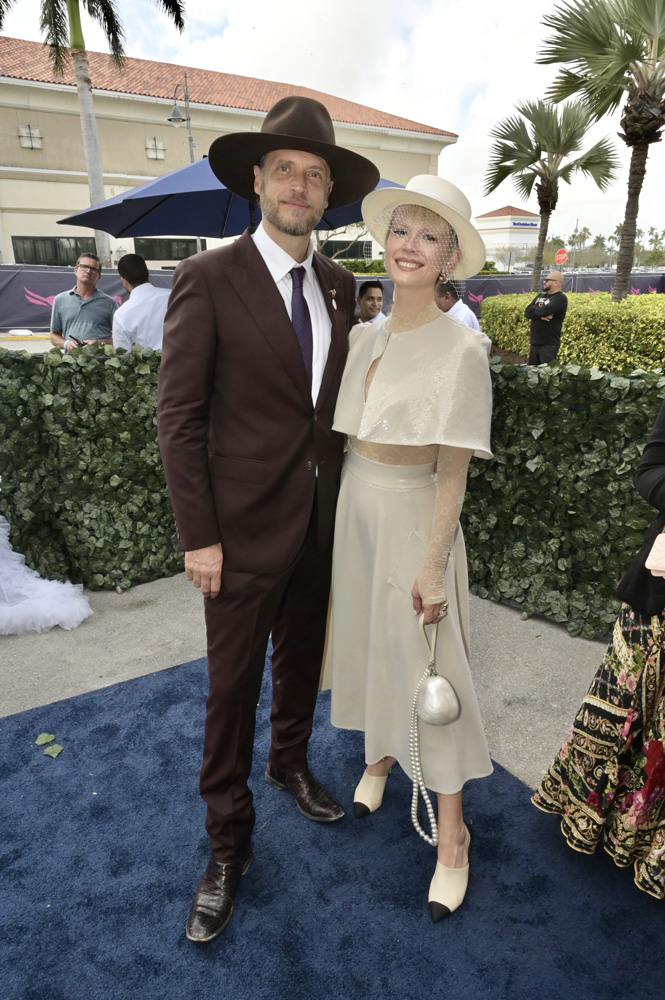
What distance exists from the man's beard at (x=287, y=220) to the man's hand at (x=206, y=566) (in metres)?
1.03

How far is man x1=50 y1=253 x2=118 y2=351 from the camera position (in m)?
6.30

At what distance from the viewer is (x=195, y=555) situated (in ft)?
6.74

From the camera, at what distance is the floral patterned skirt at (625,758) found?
2150mm

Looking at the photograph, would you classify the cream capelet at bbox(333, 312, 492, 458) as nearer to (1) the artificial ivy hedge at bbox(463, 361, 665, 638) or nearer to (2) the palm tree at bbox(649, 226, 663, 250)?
(1) the artificial ivy hedge at bbox(463, 361, 665, 638)

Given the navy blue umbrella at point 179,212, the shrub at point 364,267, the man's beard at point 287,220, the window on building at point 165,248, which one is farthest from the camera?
the window on building at point 165,248

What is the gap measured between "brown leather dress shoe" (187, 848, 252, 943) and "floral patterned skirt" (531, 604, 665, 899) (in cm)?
127

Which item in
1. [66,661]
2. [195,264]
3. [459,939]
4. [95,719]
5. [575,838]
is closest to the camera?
[195,264]

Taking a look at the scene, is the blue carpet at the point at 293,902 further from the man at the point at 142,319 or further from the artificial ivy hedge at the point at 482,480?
the man at the point at 142,319

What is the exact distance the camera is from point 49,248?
2928 centimetres

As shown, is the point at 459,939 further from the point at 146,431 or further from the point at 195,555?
the point at 146,431

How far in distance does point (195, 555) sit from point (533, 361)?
9.42 metres

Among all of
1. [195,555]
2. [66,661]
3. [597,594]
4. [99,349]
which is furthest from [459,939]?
[99,349]

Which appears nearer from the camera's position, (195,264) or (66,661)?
(195,264)

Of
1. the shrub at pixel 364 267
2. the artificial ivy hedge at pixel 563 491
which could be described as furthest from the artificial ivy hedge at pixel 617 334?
the shrub at pixel 364 267
